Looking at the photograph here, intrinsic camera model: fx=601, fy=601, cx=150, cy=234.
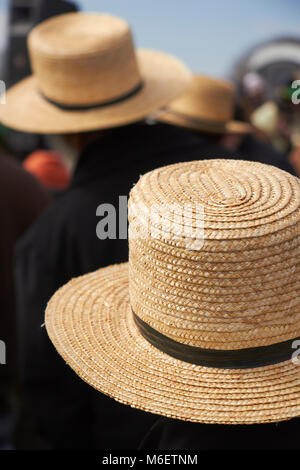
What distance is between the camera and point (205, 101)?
158 inches

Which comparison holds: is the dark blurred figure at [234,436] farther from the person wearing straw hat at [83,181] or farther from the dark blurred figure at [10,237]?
A: the dark blurred figure at [10,237]

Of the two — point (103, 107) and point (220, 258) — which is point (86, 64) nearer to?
point (103, 107)

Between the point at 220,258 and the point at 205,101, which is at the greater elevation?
the point at 220,258

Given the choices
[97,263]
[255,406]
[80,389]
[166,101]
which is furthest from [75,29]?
[255,406]

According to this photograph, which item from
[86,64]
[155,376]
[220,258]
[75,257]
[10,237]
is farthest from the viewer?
[10,237]

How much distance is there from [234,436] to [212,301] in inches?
12.3

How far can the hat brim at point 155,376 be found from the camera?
124 cm

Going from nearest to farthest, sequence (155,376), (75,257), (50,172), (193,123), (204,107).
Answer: (155,376) → (75,257) → (193,123) → (204,107) → (50,172)

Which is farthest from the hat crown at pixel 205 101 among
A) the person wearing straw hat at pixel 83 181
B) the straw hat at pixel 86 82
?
the person wearing straw hat at pixel 83 181

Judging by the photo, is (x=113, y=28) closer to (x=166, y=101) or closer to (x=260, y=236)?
(x=166, y=101)

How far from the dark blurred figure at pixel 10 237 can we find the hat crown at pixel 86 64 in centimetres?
49

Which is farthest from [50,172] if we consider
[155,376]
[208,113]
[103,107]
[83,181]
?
[155,376]

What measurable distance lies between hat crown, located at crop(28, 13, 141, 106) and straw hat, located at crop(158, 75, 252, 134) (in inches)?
52.8

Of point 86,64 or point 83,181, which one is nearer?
point 83,181
